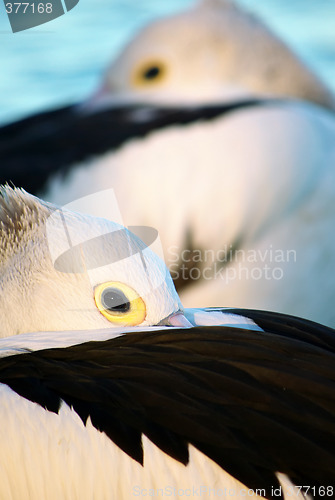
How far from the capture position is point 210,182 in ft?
10.3

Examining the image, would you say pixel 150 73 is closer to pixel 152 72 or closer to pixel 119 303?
pixel 152 72

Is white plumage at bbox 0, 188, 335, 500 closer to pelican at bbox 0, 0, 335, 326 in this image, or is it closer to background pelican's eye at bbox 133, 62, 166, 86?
pelican at bbox 0, 0, 335, 326

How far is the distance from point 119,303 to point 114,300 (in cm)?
1

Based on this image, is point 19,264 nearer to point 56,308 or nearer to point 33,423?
point 56,308

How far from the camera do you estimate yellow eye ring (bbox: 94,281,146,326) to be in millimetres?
1712

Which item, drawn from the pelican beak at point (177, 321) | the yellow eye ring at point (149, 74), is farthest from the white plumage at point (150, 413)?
the yellow eye ring at point (149, 74)

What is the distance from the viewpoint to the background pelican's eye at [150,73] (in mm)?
3842

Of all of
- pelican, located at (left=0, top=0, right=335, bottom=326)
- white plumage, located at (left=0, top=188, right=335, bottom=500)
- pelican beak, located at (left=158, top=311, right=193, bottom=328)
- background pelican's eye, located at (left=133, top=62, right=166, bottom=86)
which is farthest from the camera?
background pelican's eye, located at (left=133, top=62, right=166, bottom=86)

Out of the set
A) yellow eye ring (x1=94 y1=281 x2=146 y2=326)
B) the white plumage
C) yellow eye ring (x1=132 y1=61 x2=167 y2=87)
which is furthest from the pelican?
the white plumage

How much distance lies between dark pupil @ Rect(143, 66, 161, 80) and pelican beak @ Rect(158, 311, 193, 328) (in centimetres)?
229

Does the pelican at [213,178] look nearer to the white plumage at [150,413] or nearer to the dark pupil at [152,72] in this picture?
the dark pupil at [152,72]

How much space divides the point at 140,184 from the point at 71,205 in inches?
33.4

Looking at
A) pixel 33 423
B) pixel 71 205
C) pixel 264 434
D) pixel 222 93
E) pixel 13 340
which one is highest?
pixel 222 93

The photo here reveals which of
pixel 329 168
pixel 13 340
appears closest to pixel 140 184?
pixel 329 168
